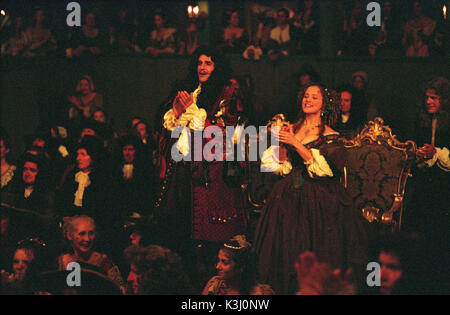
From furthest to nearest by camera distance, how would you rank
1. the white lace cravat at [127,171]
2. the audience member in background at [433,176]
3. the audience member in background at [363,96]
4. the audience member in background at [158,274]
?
1. the audience member in background at [363,96]
2. the white lace cravat at [127,171]
3. the audience member in background at [433,176]
4. the audience member in background at [158,274]

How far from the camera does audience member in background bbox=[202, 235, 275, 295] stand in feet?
14.2

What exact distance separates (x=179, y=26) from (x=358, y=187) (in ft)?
12.2

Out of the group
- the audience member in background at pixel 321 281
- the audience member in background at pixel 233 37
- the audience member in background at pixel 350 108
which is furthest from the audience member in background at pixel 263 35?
the audience member in background at pixel 321 281

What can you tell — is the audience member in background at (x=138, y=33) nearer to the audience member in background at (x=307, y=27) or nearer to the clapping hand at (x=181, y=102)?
the audience member in background at (x=307, y=27)

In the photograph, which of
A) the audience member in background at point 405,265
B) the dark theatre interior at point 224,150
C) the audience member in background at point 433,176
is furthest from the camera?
the audience member in background at point 433,176

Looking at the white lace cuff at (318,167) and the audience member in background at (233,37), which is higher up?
the audience member in background at (233,37)


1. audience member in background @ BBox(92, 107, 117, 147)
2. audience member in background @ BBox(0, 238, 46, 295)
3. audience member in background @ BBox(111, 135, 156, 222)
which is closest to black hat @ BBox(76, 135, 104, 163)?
audience member in background @ BBox(111, 135, 156, 222)

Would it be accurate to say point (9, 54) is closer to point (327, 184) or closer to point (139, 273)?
point (139, 273)

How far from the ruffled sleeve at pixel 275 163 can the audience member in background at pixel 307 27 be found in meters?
3.41

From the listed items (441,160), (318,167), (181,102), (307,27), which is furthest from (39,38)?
(441,160)

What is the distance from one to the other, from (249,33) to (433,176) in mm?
3534

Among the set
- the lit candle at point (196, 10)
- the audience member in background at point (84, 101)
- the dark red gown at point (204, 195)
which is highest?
the lit candle at point (196, 10)

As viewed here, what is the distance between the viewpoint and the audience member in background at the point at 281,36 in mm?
7602
